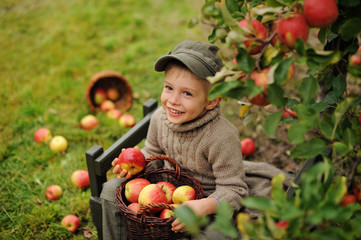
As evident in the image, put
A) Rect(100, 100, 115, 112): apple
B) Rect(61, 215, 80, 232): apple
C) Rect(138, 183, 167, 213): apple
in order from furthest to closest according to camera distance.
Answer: Rect(100, 100, 115, 112): apple < Rect(61, 215, 80, 232): apple < Rect(138, 183, 167, 213): apple

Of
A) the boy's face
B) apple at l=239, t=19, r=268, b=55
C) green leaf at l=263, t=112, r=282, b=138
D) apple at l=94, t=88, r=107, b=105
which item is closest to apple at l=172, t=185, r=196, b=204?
the boy's face

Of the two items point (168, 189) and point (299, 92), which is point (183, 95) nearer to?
point (168, 189)

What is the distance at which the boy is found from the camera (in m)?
1.78

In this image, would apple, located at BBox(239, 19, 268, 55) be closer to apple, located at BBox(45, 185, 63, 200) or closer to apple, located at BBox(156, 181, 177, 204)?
apple, located at BBox(156, 181, 177, 204)

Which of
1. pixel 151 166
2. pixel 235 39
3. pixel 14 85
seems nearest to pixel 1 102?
pixel 14 85

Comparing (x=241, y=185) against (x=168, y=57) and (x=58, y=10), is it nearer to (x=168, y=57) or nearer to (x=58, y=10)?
(x=168, y=57)

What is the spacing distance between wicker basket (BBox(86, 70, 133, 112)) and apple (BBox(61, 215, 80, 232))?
1359mm

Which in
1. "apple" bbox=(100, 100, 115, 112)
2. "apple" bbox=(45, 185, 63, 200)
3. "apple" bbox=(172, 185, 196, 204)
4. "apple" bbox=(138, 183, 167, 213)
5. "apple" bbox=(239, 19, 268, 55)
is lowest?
"apple" bbox=(45, 185, 63, 200)

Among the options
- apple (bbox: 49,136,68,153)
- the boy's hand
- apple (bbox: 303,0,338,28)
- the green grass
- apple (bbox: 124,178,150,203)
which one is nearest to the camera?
apple (bbox: 303,0,338,28)

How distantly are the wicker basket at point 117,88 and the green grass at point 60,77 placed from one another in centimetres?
13

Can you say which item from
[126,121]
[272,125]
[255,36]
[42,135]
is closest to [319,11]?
[255,36]

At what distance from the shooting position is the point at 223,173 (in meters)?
1.85

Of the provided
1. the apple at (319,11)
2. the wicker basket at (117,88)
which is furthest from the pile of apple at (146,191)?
the wicker basket at (117,88)

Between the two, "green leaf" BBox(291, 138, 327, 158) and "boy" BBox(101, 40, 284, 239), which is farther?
"boy" BBox(101, 40, 284, 239)
